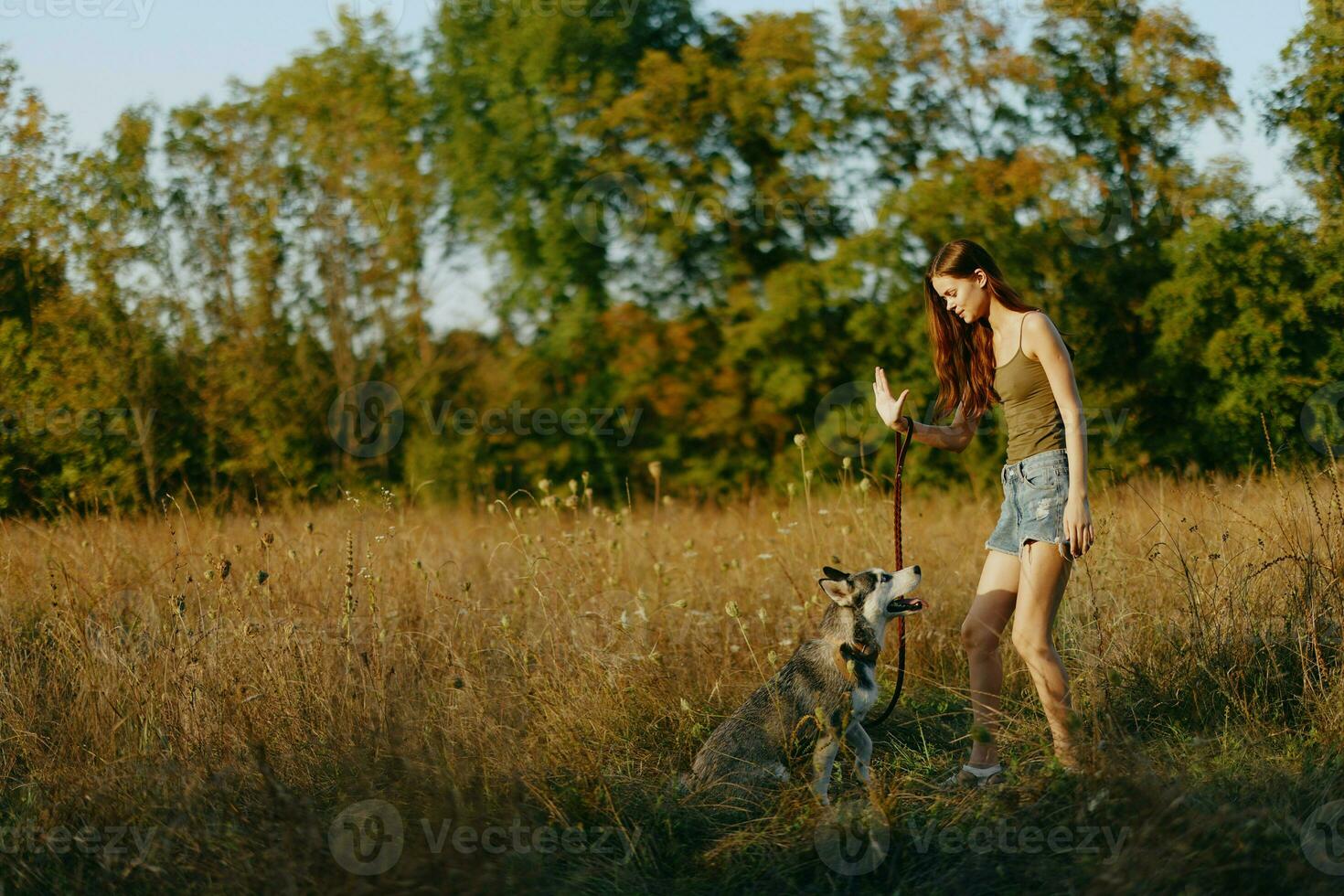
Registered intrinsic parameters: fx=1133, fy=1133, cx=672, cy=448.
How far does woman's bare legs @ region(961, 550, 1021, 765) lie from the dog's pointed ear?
521mm

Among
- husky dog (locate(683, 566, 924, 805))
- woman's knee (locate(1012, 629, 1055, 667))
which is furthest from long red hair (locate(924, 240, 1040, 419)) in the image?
woman's knee (locate(1012, 629, 1055, 667))

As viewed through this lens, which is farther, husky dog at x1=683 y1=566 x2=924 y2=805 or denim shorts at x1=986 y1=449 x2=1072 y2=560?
husky dog at x1=683 y1=566 x2=924 y2=805

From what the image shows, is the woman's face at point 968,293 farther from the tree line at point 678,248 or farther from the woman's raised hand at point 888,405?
the tree line at point 678,248

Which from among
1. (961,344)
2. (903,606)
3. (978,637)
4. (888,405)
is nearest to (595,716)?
(903,606)

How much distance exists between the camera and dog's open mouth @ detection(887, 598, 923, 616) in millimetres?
4777

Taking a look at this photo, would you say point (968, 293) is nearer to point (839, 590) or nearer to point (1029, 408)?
point (1029, 408)

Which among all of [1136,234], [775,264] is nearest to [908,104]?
[775,264]

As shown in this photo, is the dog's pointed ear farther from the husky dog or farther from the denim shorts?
the denim shorts

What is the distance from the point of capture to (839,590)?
16.4ft

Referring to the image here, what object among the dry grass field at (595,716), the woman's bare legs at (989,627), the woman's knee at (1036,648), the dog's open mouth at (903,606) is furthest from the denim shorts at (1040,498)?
the dry grass field at (595,716)

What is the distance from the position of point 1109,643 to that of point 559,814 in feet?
10.0

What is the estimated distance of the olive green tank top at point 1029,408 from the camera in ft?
15.0

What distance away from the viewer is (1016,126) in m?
18.6

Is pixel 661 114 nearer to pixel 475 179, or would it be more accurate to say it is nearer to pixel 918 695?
pixel 475 179
